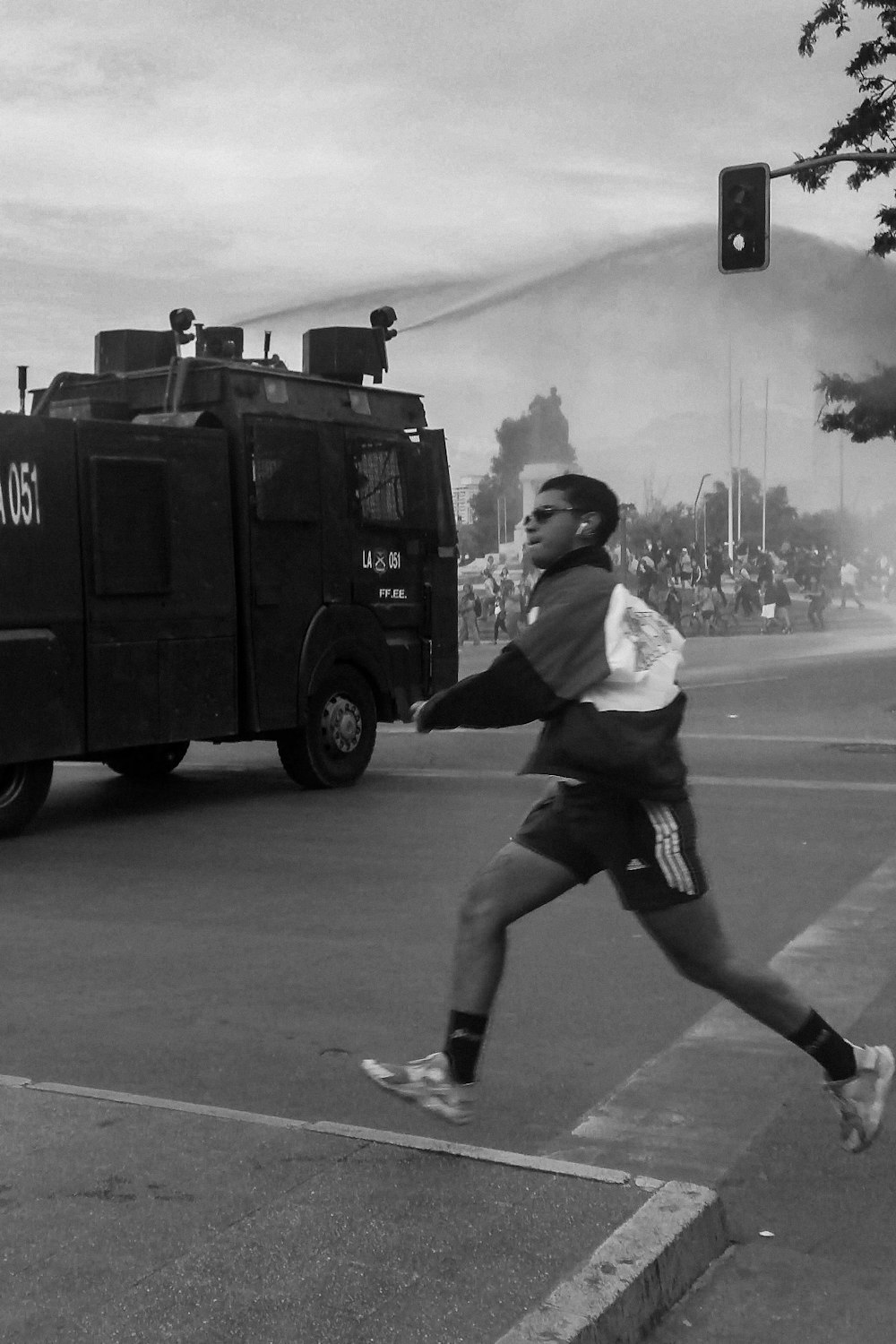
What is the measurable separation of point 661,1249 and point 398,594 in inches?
382

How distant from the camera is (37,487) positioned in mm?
10211

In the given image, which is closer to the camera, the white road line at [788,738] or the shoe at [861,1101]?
the shoe at [861,1101]

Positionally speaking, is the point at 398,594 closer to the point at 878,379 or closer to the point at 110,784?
the point at 110,784

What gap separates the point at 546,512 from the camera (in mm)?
4449

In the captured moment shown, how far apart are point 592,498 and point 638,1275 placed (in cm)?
191

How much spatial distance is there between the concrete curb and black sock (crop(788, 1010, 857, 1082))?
0.67 meters

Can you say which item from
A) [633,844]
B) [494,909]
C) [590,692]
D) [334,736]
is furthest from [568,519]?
[334,736]

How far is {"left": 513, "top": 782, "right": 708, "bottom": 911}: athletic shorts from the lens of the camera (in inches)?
168

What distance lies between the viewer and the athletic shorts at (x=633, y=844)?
4277mm

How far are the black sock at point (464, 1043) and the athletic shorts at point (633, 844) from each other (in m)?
0.48

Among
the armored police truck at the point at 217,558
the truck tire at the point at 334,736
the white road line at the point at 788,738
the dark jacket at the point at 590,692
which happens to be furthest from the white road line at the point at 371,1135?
the white road line at the point at 788,738

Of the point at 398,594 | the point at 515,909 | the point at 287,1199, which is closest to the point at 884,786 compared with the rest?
the point at 398,594

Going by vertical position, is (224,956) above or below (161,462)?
below

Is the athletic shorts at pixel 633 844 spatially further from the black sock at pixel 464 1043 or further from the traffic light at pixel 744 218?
the traffic light at pixel 744 218
